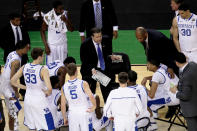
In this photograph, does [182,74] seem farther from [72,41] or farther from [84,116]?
[72,41]

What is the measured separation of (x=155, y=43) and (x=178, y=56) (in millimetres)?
2061

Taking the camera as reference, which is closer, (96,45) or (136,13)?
(96,45)

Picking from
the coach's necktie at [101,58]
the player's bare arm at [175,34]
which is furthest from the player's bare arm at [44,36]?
the player's bare arm at [175,34]

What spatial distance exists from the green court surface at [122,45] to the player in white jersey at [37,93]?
Result: 6197 mm

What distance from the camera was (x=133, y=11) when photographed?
19000 millimetres

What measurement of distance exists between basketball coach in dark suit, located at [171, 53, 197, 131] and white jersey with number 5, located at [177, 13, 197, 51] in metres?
2.46

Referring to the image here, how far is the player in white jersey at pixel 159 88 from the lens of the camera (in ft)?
30.9

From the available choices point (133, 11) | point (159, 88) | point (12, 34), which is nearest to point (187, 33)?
point (159, 88)

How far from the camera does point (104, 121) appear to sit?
8883 mm

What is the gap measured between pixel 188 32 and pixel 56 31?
10.5ft

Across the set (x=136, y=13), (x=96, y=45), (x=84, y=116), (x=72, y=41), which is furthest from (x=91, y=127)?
(x=136, y=13)

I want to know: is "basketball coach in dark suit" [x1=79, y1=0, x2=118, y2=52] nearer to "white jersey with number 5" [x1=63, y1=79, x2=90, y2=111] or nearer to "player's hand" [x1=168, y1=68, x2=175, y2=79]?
"player's hand" [x1=168, y1=68, x2=175, y2=79]

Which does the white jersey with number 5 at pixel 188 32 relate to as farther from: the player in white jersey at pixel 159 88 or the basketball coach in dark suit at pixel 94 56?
the basketball coach in dark suit at pixel 94 56

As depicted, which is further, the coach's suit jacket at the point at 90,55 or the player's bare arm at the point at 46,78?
A: the coach's suit jacket at the point at 90,55
